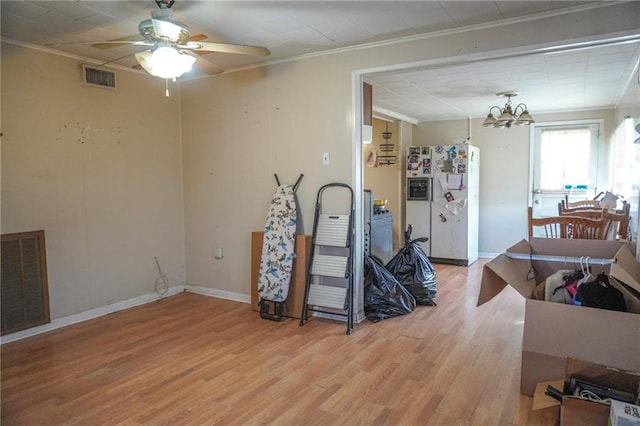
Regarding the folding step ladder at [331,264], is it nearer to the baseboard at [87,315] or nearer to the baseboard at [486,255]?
the baseboard at [87,315]

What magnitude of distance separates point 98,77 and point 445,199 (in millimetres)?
4571

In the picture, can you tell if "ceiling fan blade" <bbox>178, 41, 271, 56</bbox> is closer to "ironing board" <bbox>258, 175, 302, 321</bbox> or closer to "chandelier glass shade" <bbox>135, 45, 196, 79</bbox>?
"chandelier glass shade" <bbox>135, 45, 196, 79</bbox>

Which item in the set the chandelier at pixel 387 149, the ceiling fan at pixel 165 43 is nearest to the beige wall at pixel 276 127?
the ceiling fan at pixel 165 43

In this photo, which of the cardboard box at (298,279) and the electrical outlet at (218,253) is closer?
the cardboard box at (298,279)

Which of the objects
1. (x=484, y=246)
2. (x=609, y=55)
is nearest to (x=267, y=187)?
(x=609, y=55)

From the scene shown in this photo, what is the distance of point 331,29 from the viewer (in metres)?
3.06

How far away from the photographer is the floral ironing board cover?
3701 millimetres

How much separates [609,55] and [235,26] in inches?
120

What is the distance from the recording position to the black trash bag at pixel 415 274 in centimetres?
412

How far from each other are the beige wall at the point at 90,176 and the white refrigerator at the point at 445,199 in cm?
344

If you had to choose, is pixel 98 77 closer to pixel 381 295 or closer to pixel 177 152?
pixel 177 152

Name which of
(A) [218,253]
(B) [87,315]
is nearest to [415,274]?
(A) [218,253]

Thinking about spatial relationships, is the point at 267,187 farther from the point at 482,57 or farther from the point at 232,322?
the point at 482,57

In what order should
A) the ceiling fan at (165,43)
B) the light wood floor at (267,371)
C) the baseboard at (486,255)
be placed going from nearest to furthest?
the light wood floor at (267,371), the ceiling fan at (165,43), the baseboard at (486,255)
